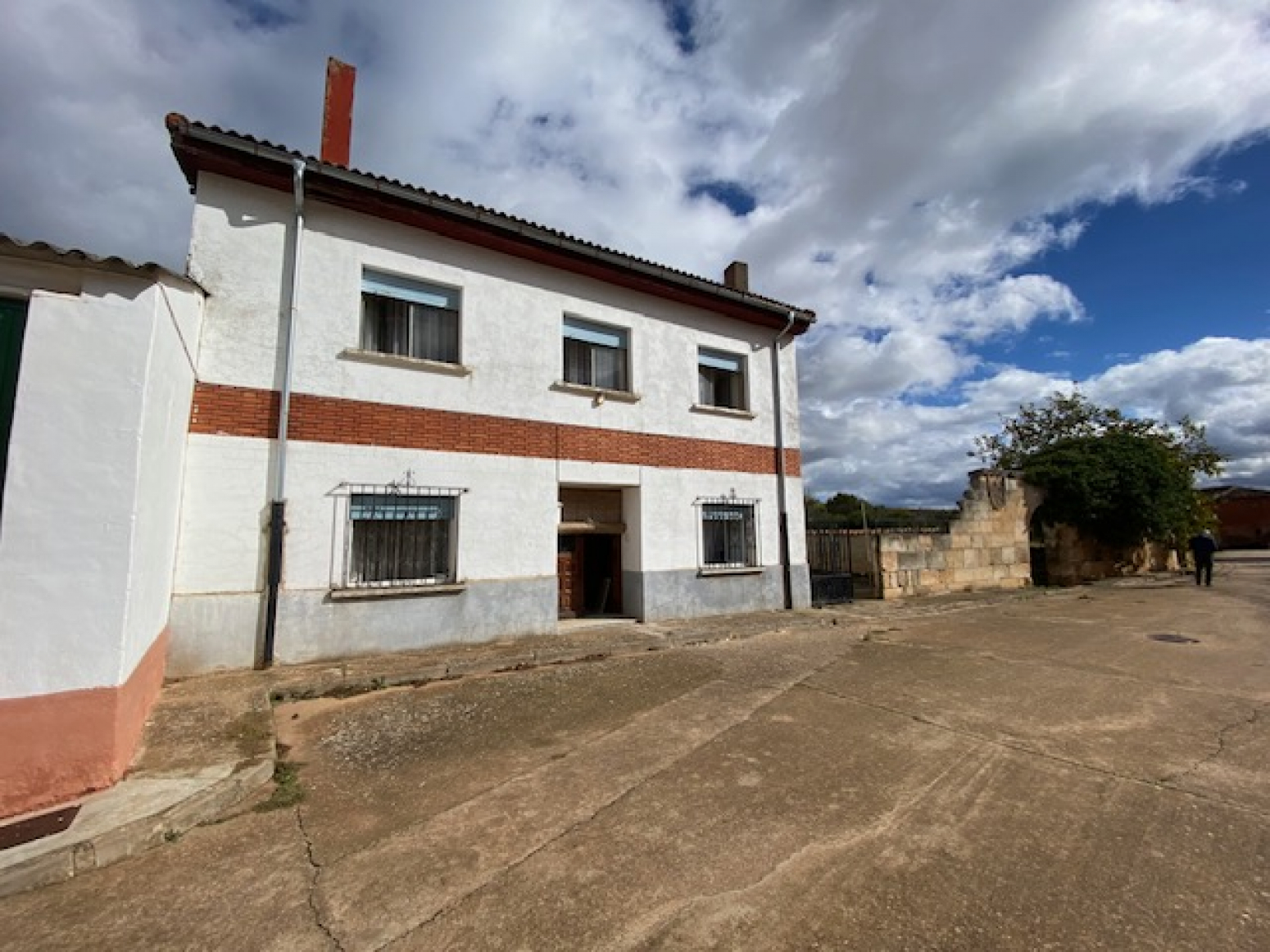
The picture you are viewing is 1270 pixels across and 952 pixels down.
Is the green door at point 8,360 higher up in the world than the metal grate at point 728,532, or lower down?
higher up

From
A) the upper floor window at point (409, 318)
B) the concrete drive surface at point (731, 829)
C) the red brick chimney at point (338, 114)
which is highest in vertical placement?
the red brick chimney at point (338, 114)

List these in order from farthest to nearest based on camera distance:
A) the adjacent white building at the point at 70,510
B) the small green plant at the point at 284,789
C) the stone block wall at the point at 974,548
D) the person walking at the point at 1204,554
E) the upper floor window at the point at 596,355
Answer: the person walking at the point at 1204,554 < the stone block wall at the point at 974,548 < the upper floor window at the point at 596,355 < the small green plant at the point at 284,789 < the adjacent white building at the point at 70,510

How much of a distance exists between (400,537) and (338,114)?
6.26m

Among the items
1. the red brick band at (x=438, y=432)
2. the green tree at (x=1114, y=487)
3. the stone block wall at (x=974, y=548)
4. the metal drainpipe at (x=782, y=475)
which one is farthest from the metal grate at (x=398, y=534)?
the green tree at (x=1114, y=487)

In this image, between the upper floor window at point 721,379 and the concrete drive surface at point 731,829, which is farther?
the upper floor window at point 721,379

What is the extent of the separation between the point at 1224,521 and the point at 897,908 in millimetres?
59632

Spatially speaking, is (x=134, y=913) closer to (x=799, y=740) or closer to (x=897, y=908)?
(x=897, y=908)

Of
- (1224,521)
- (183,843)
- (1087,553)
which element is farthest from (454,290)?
(1224,521)

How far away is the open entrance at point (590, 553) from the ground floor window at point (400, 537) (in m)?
2.19

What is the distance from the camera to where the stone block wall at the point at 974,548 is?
13.6 m

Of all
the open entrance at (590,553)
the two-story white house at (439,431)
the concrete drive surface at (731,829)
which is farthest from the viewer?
A: the open entrance at (590,553)

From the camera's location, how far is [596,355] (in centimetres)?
1006

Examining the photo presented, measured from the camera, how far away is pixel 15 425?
3527 millimetres

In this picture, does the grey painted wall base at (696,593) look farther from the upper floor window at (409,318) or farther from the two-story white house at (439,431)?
the upper floor window at (409,318)
